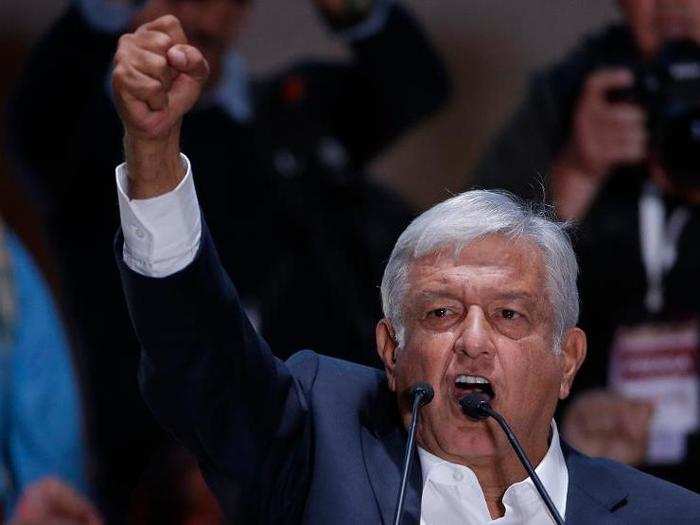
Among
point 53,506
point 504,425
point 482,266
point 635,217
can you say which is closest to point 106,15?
point 53,506

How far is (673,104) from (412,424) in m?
1.99

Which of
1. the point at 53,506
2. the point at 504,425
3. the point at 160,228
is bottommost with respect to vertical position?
the point at 53,506

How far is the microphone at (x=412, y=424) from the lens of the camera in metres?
1.90

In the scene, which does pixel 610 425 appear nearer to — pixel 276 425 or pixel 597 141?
pixel 597 141

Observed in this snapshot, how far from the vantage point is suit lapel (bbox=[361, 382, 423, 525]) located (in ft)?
6.98

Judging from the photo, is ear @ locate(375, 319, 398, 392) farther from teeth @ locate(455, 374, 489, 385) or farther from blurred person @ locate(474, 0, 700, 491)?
blurred person @ locate(474, 0, 700, 491)

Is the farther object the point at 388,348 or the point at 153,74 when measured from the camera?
the point at 388,348

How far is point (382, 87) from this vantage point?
154 inches

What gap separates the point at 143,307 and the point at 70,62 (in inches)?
66.6

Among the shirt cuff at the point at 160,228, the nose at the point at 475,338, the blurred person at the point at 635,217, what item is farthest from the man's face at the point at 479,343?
the blurred person at the point at 635,217

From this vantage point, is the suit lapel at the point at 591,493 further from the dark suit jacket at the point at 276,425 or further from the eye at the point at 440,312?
the eye at the point at 440,312

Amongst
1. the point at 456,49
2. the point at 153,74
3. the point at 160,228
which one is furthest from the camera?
the point at 456,49

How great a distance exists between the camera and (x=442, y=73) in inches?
163

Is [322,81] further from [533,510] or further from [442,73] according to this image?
[533,510]
